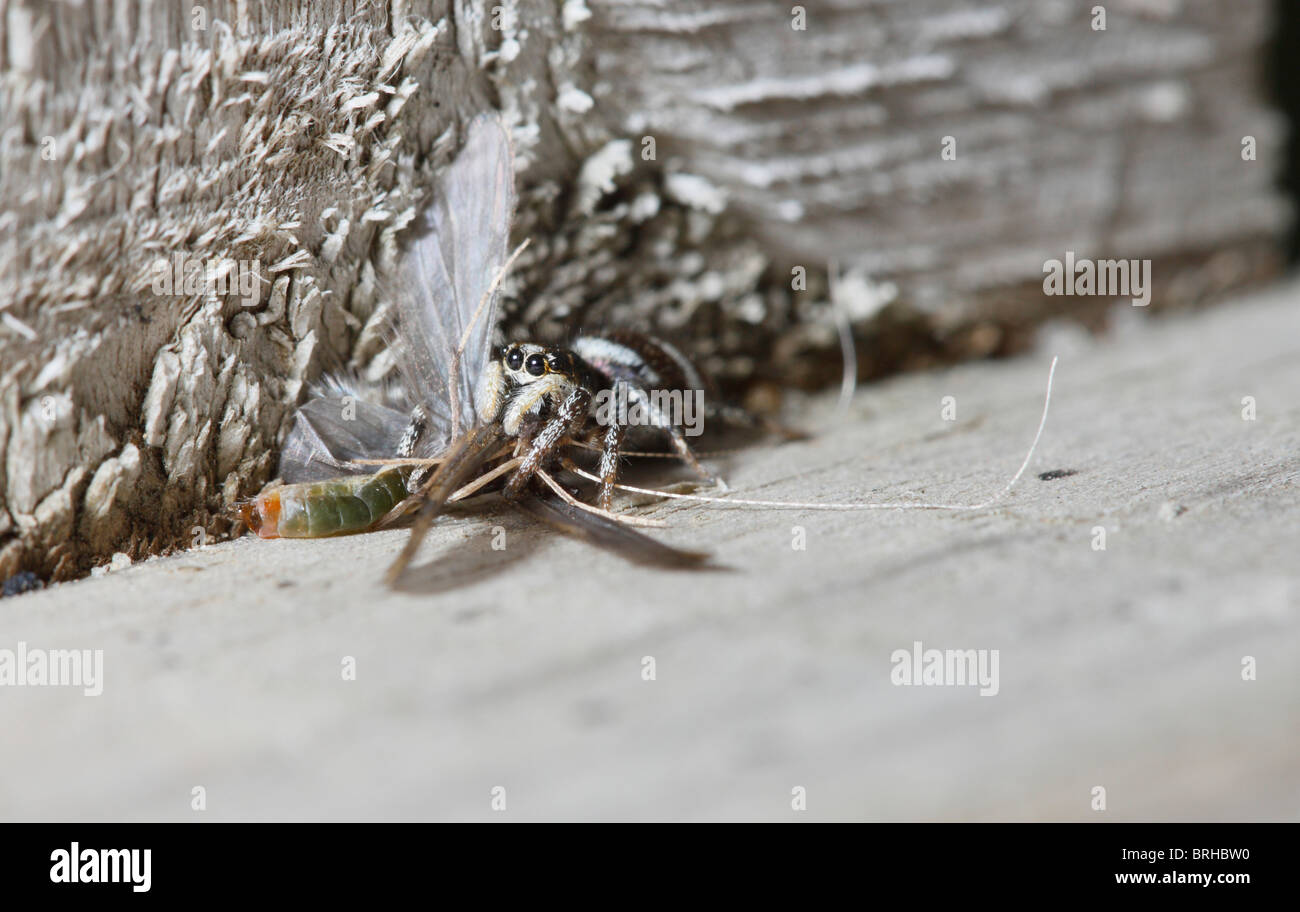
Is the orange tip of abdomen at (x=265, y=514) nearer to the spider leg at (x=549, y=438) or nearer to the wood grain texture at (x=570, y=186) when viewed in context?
the wood grain texture at (x=570, y=186)

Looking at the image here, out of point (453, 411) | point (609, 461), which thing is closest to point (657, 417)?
point (609, 461)

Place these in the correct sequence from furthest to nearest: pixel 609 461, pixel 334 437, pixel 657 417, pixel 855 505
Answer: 1. pixel 657 417
2. pixel 609 461
3. pixel 334 437
4. pixel 855 505

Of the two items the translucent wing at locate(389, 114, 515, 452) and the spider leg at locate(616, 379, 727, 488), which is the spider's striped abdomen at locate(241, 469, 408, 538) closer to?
the translucent wing at locate(389, 114, 515, 452)

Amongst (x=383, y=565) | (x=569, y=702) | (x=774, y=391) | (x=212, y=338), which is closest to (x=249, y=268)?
(x=212, y=338)

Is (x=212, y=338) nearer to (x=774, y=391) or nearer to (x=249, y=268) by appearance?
(x=249, y=268)

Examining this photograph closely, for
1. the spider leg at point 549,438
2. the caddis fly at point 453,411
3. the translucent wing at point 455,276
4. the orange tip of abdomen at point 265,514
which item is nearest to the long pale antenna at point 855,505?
the caddis fly at point 453,411

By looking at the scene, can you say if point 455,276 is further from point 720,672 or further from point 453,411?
point 720,672

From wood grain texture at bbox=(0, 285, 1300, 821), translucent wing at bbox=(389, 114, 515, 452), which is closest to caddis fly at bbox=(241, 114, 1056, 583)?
translucent wing at bbox=(389, 114, 515, 452)
